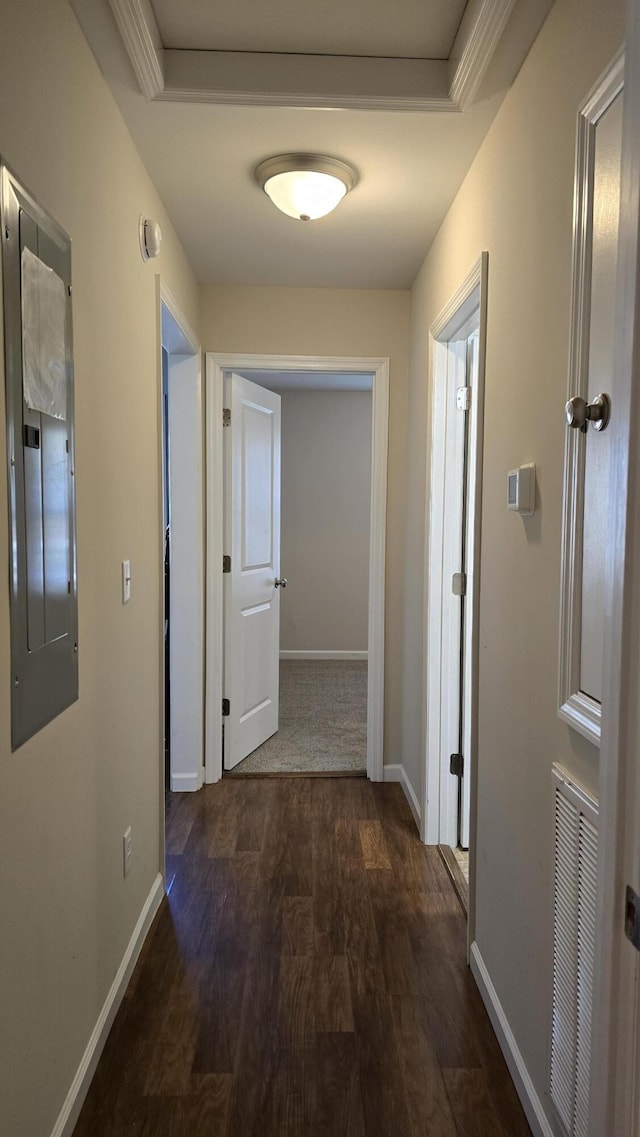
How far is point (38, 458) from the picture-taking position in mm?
1250

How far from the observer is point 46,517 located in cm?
129

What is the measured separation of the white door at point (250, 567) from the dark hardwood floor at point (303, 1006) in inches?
33.9

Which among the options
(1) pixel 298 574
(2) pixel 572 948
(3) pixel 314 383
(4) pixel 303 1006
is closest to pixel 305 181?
(2) pixel 572 948

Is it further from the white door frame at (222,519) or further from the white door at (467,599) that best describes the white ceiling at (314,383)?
the white door at (467,599)

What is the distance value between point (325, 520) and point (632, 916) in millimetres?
5738

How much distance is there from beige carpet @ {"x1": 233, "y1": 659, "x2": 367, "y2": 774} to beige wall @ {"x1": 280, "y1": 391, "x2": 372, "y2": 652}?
1.10 ft

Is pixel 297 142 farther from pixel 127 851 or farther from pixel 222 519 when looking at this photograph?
pixel 127 851

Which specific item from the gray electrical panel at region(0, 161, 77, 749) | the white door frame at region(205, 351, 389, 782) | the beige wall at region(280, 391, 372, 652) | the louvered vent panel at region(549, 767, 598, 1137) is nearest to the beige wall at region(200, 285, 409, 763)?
the white door frame at region(205, 351, 389, 782)

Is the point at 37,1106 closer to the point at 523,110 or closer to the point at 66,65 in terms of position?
the point at 66,65

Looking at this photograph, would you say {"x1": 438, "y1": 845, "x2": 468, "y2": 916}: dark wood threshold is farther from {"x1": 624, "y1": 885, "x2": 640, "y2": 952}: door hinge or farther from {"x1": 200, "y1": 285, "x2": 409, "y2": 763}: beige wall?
{"x1": 624, "y1": 885, "x2": 640, "y2": 952}: door hinge

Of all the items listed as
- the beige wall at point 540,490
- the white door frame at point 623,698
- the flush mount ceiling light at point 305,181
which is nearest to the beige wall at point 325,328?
the flush mount ceiling light at point 305,181

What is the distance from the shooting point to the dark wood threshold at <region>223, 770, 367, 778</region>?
353cm

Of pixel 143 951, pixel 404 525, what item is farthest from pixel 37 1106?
pixel 404 525

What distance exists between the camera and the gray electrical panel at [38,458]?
1144 mm
